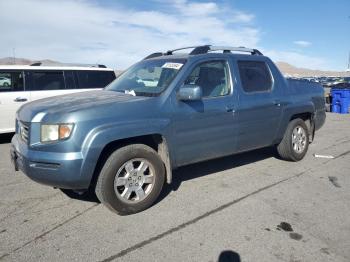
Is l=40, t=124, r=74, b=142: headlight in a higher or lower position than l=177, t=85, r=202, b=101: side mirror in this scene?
lower

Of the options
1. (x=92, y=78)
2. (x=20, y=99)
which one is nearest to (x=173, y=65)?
(x=20, y=99)

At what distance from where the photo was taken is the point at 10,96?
8.35 m

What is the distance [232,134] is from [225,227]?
5.38 ft

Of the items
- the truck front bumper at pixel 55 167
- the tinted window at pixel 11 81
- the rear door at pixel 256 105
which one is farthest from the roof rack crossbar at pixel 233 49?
the tinted window at pixel 11 81

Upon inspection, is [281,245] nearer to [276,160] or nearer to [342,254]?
[342,254]

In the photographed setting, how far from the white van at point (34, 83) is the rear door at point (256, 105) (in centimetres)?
535

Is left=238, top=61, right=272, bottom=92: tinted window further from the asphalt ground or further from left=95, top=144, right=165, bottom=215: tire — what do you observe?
left=95, top=144, right=165, bottom=215: tire

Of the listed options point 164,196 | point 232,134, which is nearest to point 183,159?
point 164,196

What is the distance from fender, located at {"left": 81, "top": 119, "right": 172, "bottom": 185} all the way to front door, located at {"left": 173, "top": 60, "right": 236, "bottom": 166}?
0.50m

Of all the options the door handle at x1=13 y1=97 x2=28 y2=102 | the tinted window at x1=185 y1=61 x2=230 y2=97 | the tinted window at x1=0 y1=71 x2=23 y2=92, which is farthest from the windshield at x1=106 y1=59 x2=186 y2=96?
the tinted window at x1=0 y1=71 x2=23 y2=92

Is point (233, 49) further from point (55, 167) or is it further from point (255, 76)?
point (55, 167)

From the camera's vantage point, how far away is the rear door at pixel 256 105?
204 inches

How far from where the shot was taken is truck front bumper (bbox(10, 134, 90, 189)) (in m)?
3.65

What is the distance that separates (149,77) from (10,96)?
4908 mm
